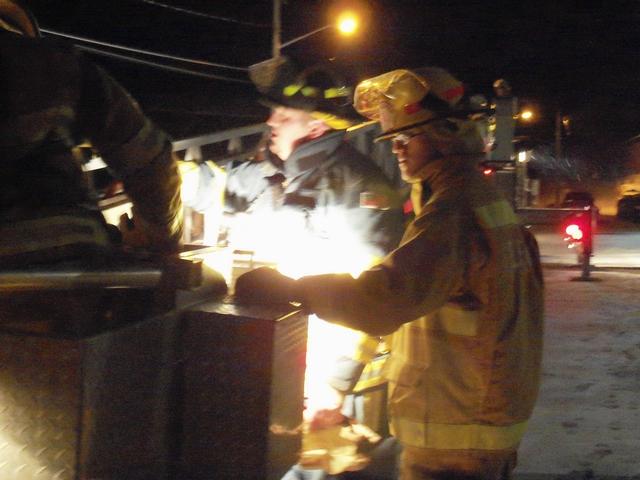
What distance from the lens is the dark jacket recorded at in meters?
1.92

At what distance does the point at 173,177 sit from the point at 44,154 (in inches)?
15.9

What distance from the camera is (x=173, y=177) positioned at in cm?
241

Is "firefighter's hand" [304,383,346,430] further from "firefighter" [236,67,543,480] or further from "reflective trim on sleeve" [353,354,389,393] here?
"firefighter" [236,67,543,480]

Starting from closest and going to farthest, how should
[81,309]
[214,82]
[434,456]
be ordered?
[81,309] < [434,456] < [214,82]

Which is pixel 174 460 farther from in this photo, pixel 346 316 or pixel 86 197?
pixel 86 197

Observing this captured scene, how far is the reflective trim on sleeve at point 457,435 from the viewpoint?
8.14ft

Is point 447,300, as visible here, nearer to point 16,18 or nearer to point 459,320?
point 459,320

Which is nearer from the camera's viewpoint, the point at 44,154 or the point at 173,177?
the point at 44,154

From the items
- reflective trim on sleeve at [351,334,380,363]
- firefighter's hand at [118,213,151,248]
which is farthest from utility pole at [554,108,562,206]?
firefighter's hand at [118,213,151,248]

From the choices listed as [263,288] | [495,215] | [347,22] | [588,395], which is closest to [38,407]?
[263,288]

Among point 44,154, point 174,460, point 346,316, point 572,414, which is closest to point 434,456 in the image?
point 346,316

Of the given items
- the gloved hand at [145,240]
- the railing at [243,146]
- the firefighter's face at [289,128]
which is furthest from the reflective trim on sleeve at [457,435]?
the firefighter's face at [289,128]

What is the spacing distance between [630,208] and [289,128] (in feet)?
118

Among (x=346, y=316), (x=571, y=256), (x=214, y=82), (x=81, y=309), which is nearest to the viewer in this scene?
(x=81, y=309)
